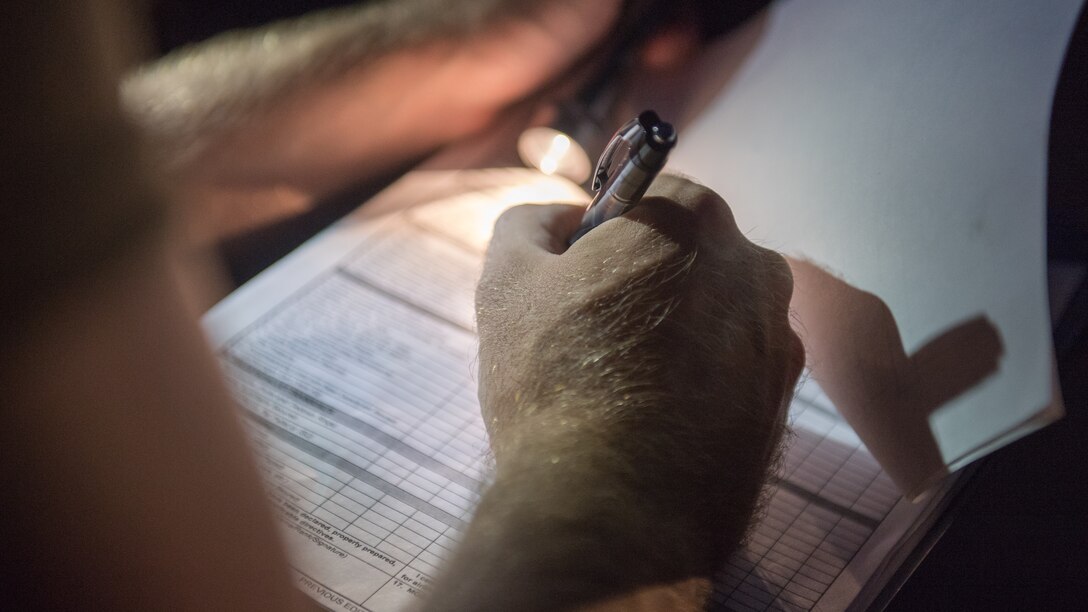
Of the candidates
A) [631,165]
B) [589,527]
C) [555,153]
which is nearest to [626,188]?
[631,165]

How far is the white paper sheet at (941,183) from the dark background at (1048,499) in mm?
29

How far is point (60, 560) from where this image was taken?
0.29 m

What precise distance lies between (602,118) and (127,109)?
599mm

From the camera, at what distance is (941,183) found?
1.86 feet

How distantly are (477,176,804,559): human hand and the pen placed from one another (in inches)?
0.6

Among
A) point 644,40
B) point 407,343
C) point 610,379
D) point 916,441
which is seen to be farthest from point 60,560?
point 644,40

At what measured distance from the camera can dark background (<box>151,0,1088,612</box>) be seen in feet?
1.81

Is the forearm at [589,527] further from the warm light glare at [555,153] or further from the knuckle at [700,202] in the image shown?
the warm light glare at [555,153]

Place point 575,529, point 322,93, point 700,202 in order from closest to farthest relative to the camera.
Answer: point 575,529, point 700,202, point 322,93

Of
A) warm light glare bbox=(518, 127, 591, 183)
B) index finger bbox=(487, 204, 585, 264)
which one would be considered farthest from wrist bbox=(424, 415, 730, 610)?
warm light glare bbox=(518, 127, 591, 183)

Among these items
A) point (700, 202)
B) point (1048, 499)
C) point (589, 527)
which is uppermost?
point (700, 202)

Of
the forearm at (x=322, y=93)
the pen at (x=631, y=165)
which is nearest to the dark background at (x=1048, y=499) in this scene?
the pen at (x=631, y=165)

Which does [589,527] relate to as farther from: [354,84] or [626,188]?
[354,84]

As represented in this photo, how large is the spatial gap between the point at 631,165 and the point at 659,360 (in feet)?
0.37
